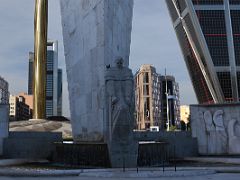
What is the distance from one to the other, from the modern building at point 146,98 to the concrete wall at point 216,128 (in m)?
98.8

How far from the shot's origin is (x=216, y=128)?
23047mm

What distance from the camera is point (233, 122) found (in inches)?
901

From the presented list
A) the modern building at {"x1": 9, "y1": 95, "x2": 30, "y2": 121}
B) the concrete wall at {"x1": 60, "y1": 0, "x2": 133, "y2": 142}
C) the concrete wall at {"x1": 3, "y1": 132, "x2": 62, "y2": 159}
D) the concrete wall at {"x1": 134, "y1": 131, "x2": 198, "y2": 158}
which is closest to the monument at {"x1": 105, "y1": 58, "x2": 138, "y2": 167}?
the concrete wall at {"x1": 60, "y1": 0, "x2": 133, "y2": 142}

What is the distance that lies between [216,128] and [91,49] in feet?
31.0

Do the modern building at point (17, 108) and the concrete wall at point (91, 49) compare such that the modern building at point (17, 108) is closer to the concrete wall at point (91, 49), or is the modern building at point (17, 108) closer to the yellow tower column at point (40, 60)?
the yellow tower column at point (40, 60)

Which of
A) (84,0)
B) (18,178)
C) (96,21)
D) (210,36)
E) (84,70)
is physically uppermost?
(210,36)

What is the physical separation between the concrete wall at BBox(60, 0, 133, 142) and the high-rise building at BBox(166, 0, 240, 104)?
205 ft

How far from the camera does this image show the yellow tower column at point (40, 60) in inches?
1672

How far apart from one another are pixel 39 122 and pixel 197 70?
5612cm

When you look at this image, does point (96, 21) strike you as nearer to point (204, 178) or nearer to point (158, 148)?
point (158, 148)

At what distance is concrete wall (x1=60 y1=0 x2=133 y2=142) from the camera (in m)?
18.0

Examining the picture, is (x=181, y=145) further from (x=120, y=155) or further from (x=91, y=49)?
(x=120, y=155)

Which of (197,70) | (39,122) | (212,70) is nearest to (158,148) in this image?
(39,122)

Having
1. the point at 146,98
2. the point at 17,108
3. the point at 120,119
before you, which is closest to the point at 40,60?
the point at 120,119
